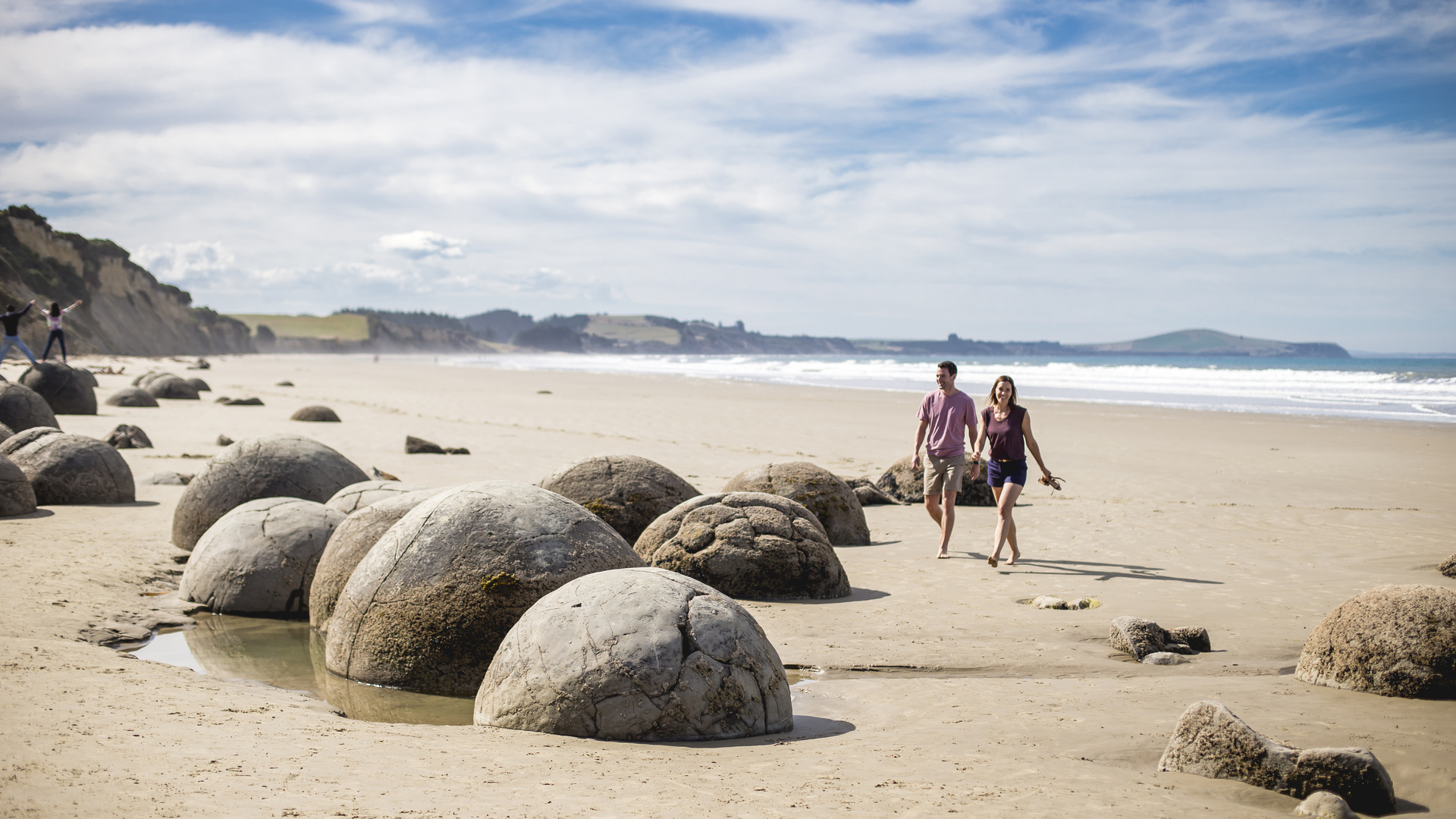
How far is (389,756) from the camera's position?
14.4 feet

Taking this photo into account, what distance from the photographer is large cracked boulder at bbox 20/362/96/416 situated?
67.3 ft

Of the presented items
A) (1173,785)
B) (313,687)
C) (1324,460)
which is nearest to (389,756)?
(313,687)

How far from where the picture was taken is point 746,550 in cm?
843

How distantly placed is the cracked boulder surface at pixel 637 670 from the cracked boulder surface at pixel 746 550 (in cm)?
310

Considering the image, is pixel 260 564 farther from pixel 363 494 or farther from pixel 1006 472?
pixel 1006 472

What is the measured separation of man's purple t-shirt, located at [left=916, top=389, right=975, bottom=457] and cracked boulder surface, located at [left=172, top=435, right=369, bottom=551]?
615cm

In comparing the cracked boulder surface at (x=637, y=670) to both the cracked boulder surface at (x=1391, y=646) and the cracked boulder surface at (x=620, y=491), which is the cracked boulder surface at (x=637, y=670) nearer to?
the cracked boulder surface at (x=1391, y=646)

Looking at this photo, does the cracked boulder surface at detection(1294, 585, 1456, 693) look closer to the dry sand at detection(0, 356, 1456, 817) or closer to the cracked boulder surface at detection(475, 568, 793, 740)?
the dry sand at detection(0, 356, 1456, 817)

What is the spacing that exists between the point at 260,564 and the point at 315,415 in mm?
16092

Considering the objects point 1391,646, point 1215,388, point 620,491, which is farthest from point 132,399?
point 1215,388

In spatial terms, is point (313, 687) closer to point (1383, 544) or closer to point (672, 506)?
point (672, 506)

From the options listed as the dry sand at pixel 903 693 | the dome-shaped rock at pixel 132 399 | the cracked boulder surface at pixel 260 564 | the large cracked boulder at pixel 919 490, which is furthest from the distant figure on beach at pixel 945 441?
the dome-shaped rock at pixel 132 399

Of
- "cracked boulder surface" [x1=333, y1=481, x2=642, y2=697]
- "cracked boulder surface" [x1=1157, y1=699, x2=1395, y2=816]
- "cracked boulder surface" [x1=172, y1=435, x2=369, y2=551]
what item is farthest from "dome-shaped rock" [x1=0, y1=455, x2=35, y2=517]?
"cracked boulder surface" [x1=1157, y1=699, x2=1395, y2=816]

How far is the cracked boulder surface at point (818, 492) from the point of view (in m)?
10.9
